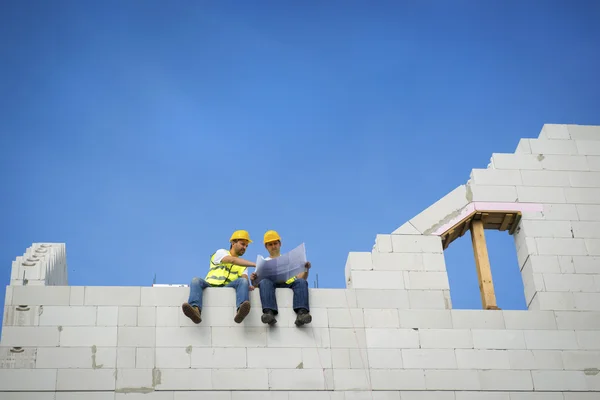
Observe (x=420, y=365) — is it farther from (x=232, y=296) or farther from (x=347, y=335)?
(x=232, y=296)

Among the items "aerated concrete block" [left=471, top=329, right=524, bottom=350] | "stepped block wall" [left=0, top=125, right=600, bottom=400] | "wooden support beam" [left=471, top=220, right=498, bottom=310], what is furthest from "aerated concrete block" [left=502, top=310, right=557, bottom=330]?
"wooden support beam" [left=471, top=220, right=498, bottom=310]

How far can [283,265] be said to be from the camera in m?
14.6

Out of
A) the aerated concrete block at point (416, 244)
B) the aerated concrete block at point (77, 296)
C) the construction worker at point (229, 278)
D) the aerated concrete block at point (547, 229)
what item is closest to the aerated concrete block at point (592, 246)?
the aerated concrete block at point (547, 229)

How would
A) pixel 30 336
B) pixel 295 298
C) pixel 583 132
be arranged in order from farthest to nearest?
pixel 583 132 → pixel 295 298 → pixel 30 336

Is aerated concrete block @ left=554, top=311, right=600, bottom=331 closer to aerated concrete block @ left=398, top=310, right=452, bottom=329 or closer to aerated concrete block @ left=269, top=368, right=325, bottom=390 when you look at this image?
aerated concrete block @ left=398, top=310, right=452, bottom=329

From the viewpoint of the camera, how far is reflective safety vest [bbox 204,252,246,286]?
14.9 meters

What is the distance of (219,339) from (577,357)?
5.05 m

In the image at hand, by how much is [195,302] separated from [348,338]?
2185 millimetres

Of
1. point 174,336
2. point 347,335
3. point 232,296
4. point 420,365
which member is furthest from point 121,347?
point 420,365

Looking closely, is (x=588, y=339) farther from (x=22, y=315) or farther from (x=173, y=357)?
(x=22, y=315)

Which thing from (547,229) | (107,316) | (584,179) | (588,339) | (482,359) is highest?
(584,179)

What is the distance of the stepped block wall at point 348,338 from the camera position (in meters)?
14.0

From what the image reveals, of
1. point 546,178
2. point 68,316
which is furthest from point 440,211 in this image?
point 68,316

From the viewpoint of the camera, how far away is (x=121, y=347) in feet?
46.4
